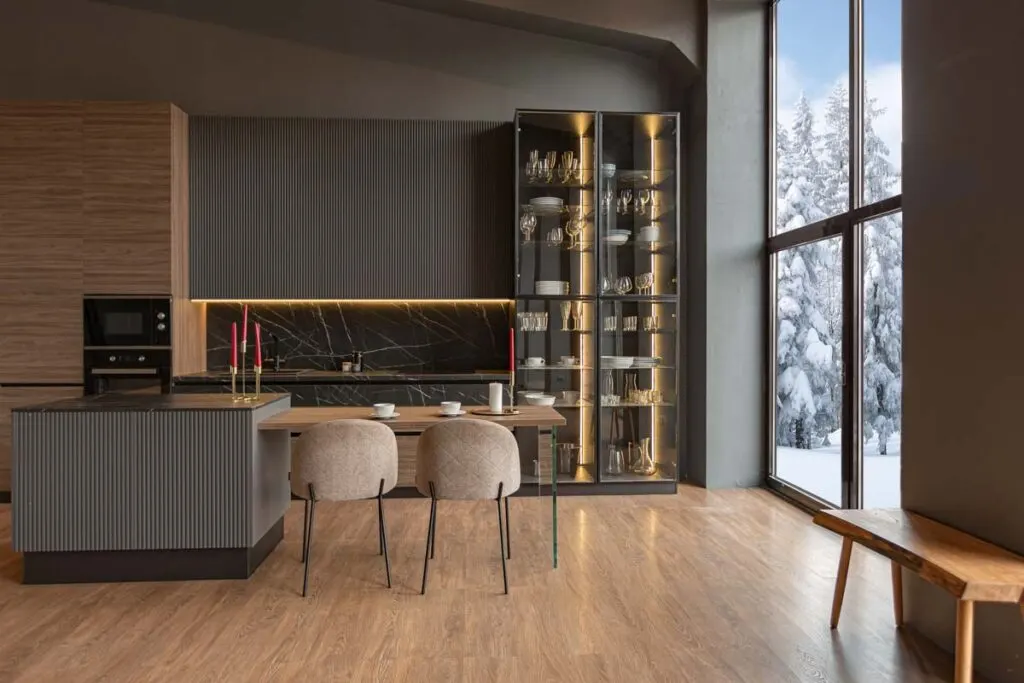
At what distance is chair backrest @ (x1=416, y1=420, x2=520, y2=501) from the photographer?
3.47 meters

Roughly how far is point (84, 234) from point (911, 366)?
16.6 ft

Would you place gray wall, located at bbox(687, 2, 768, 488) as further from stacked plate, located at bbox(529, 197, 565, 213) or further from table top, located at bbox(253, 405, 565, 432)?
table top, located at bbox(253, 405, 565, 432)

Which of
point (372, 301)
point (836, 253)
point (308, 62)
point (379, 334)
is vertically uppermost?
point (308, 62)

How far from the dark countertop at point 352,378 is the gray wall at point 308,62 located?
2.03 m

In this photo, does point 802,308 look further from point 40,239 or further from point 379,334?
point 40,239

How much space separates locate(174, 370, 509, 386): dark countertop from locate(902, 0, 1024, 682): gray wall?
300 cm

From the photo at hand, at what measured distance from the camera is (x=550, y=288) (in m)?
5.60

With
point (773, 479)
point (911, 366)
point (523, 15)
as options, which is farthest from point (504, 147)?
point (911, 366)

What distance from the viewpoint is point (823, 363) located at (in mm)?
4957

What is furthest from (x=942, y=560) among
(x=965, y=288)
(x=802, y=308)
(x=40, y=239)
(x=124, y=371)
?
(x=40, y=239)

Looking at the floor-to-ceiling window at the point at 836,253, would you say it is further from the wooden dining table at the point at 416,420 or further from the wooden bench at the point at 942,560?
the wooden dining table at the point at 416,420

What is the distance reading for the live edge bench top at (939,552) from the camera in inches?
86.0

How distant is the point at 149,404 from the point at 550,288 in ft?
9.39

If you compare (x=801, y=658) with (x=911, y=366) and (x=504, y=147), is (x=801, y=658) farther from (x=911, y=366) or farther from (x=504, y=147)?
(x=504, y=147)
